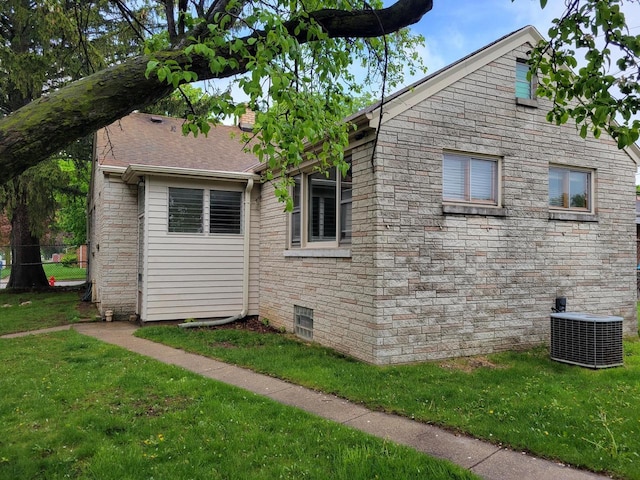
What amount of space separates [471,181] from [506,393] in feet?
11.0

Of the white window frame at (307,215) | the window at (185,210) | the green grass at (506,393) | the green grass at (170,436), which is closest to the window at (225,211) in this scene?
the window at (185,210)

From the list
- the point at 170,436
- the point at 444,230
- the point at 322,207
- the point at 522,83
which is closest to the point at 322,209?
the point at 322,207

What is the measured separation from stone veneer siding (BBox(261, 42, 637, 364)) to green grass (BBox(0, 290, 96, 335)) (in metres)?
5.79

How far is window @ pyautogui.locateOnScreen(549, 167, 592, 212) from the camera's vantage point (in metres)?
7.87

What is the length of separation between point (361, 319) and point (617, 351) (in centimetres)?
352

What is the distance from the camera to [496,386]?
5285 millimetres

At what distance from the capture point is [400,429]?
4.09 m

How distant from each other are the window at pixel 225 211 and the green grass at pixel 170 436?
4.96 metres

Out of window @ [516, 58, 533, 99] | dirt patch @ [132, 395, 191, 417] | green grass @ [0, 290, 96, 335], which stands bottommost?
green grass @ [0, 290, 96, 335]

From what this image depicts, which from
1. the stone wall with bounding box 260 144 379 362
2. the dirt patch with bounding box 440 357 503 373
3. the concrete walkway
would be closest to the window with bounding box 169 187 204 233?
the stone wall with bounding box 260 144 379 362

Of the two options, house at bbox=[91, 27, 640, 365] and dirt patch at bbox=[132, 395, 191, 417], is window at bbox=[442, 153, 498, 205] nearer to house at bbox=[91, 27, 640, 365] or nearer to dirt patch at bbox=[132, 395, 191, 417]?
house at bbox=[91, 27, 640, 365]

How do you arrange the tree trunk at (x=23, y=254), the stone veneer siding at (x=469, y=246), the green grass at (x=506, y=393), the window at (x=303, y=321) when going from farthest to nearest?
the tree trunk at (x=23, y=254) < the window at (x=303, y=321) < the stone veneer siding at (x=469, y=246) < the green grass at (x=506, y=393)

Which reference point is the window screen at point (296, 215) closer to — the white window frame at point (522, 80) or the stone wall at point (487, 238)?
the stone wall at point (487, 238)

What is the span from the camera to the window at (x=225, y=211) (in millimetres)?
10227
